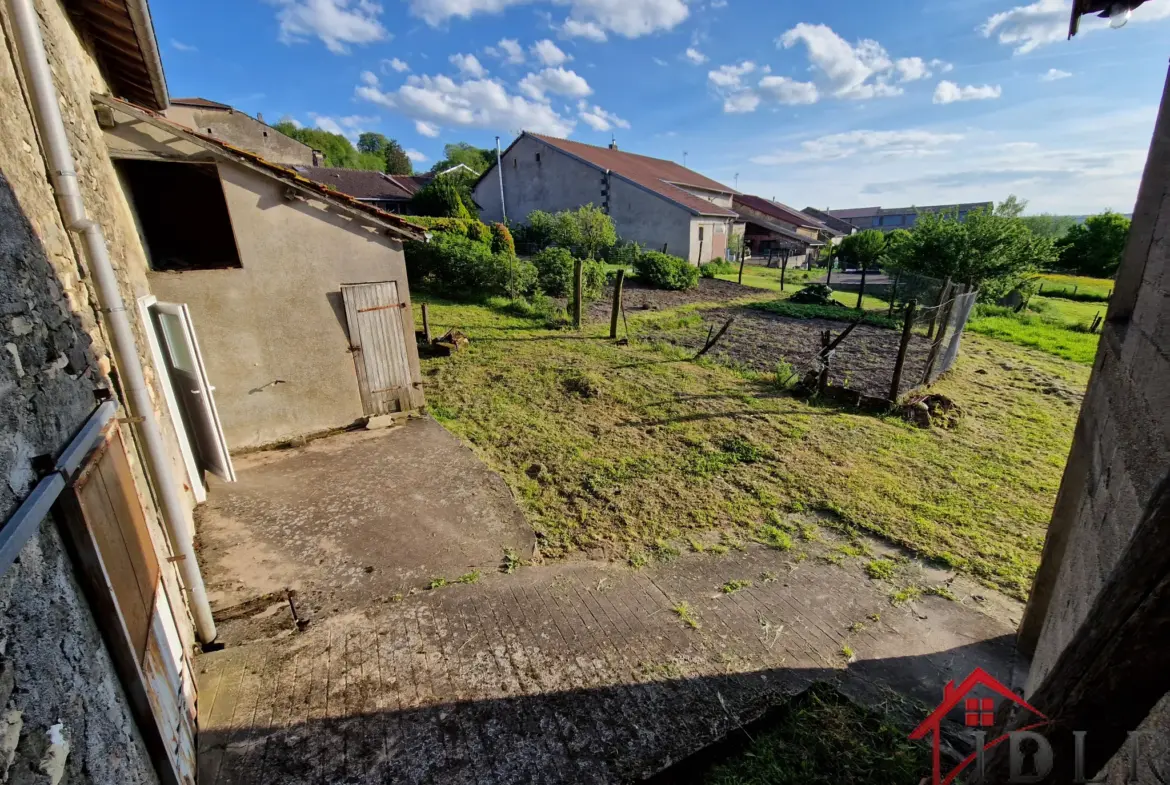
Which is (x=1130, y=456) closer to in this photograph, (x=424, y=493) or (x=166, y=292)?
(x=424, y=493)

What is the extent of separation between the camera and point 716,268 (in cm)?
2819

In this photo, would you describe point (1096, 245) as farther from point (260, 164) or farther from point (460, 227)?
point (260, 164)

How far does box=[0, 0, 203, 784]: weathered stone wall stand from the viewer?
142cm

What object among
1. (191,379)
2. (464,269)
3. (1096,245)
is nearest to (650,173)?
(464,269)

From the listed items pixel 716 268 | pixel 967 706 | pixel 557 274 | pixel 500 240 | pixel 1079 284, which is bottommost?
pixel 967 706

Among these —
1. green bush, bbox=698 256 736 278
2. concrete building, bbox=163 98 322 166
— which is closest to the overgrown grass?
green bush, bbox=698 256 736 278

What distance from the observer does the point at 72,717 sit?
1.63m

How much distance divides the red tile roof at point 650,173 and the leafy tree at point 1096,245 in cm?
2097

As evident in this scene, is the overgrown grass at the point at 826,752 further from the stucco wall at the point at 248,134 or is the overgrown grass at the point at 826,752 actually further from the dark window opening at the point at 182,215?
the stucco wall at the point at 248,134

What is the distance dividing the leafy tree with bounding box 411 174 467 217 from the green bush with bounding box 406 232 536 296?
41.1 feet

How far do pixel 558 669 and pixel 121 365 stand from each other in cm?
363

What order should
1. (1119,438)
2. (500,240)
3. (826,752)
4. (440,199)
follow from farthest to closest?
(440,199) → (500,240) → (826,752) → (1119,438)

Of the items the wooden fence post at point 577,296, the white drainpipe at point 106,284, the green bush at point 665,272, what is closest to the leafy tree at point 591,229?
the green bush at point 665,272

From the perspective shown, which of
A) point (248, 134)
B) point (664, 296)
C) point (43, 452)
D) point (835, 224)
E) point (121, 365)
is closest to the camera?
point (43, 452)
